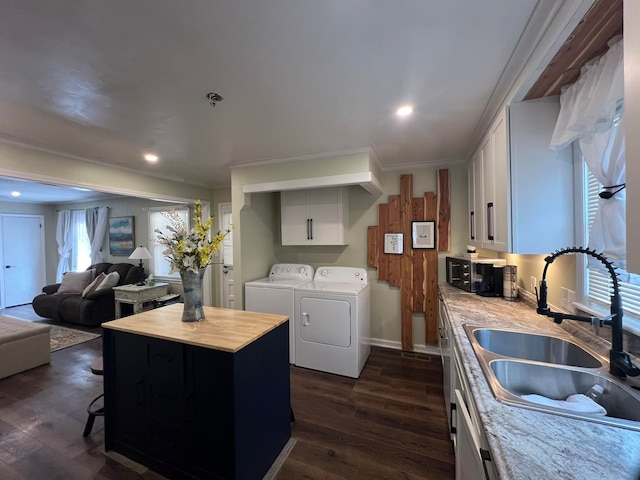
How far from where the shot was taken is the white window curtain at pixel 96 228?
224 inches

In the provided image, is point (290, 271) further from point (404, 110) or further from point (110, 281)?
point (110, 281)

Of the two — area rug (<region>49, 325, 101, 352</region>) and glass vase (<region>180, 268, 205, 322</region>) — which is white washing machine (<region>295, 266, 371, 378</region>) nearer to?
glass vase (<region>180, 268, 205, 322</region>)

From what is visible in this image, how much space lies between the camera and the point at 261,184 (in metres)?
3.13

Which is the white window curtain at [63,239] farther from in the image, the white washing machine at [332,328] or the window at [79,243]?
the white washing machine at [332,328]

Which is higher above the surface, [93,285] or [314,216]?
[314,216]

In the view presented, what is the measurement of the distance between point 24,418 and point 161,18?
3.27 m

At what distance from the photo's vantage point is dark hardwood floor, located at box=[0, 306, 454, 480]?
1.66m

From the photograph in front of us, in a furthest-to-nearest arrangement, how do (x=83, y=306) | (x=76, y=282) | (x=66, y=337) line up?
(x=76, y=282), (x=83, y=306), (x=66, y=337)

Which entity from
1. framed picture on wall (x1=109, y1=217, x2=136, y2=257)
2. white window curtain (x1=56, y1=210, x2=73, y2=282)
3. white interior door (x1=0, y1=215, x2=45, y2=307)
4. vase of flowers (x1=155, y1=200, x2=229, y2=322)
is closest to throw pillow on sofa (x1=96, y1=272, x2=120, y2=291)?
framed picture on wall (x1=109, y1=217, x2=136, y2=257)

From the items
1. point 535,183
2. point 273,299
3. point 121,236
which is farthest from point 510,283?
point 121,236

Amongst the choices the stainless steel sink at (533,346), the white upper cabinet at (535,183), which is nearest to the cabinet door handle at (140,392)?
the stainless steel sink at (533,346)

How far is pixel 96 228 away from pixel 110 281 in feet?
6.57

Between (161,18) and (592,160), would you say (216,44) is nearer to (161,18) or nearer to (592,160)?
(161,18)

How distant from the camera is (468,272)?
8.38 ft
